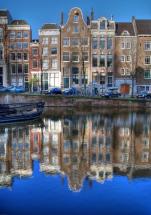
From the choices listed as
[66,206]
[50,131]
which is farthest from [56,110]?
[66,206]

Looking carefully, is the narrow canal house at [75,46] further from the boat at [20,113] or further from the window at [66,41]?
the boat at [20,113]

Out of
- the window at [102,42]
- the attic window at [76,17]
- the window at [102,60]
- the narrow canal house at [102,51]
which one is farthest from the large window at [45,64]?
the window at [102,42]

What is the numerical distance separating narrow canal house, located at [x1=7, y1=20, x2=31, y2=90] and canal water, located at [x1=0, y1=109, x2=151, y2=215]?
3920 cm

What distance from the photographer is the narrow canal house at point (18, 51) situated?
70250 millimetres

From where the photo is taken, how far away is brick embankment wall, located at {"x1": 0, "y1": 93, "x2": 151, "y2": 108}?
53.7m

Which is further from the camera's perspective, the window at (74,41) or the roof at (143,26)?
the roof at (143,26)

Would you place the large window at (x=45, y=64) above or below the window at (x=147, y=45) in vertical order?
below

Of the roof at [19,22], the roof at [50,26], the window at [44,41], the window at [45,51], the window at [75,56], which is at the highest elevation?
the roof at [19,22]

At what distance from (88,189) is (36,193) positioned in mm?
1898

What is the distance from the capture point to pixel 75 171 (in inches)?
682

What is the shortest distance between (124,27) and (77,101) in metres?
23.7

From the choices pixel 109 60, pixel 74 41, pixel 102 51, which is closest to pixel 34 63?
pixel 74 41

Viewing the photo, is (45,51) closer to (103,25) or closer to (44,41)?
(44,41)

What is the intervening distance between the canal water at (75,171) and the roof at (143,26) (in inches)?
1645
